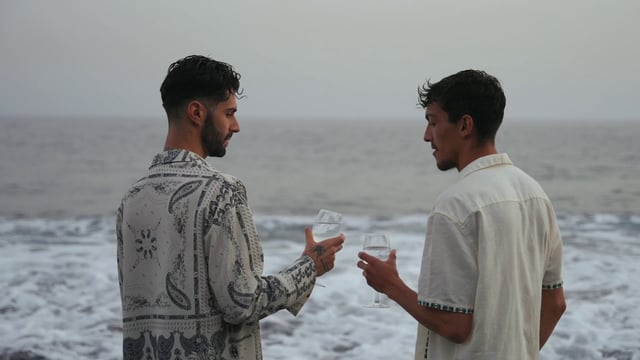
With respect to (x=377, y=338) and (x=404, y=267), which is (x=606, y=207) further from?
(x=377, y=338)

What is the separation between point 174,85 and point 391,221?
1534 centimetres

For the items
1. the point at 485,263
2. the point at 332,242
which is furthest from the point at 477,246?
the point at 332,242

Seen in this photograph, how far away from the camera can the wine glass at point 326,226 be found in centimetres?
266

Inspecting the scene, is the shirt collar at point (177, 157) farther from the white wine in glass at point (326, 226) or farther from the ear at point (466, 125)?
the ear at point (466, 125)

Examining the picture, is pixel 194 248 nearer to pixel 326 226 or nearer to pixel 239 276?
pixel 239 276

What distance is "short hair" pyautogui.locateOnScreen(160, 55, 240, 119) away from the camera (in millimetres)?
2270

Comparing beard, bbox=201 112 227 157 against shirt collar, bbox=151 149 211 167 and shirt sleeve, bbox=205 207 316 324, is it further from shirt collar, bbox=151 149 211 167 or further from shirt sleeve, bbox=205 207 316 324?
shirt sleeve, bbox=205 207 316 324

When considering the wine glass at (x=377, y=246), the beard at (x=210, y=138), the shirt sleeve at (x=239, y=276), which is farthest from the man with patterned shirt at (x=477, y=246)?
the beard at (x=210, y=138)

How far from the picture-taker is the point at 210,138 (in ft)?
7.61

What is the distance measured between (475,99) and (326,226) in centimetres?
75

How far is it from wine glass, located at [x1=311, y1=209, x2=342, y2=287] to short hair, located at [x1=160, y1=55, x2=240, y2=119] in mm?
619

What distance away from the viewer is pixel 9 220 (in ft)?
55.9

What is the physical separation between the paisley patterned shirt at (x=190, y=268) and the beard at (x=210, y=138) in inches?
2.5

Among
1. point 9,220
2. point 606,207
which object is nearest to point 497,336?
point 9,220
